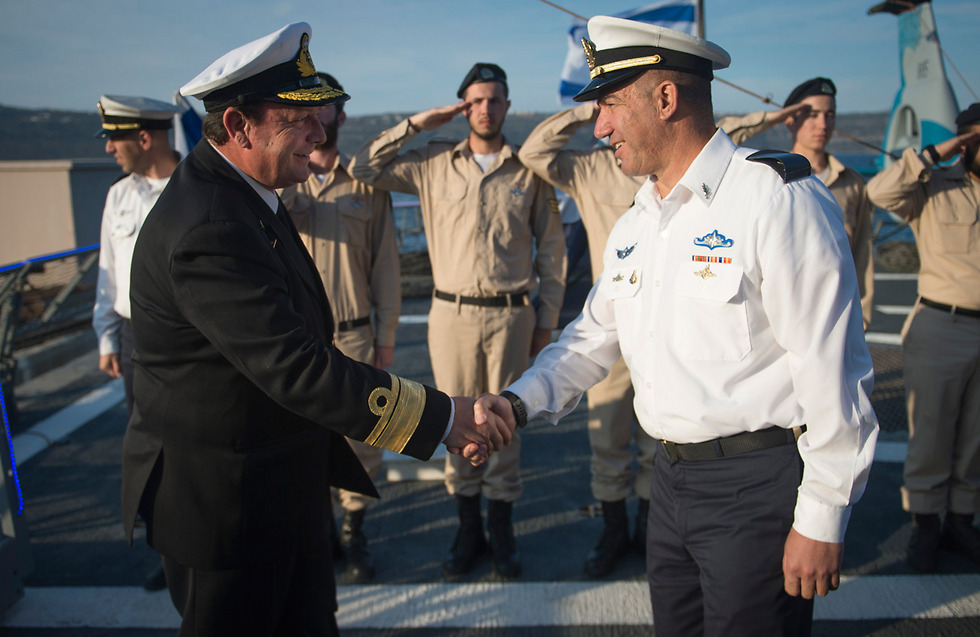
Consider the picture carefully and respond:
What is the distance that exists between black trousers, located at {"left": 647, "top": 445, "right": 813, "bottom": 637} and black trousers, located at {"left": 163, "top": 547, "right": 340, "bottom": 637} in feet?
3.86

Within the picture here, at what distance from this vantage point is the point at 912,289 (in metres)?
9.37

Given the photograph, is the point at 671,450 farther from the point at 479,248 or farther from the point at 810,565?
the point at 479,248

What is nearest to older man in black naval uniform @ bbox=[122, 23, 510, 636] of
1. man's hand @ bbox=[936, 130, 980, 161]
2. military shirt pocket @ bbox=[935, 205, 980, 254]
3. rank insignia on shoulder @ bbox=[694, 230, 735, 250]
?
rank insignia on shoulder @ bbox=[694, 230, 735, 250]

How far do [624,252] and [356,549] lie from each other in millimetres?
2145

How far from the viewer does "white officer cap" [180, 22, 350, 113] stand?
175 cm

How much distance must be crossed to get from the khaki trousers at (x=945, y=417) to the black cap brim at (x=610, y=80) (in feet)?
7.94

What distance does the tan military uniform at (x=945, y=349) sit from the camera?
124 inches

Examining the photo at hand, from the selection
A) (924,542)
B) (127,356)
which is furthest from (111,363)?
(924,542)

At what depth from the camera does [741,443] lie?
1.71 meters

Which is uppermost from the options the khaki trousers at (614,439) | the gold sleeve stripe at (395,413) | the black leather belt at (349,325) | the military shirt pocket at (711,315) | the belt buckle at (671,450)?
the military shirt pocket at (711,315)

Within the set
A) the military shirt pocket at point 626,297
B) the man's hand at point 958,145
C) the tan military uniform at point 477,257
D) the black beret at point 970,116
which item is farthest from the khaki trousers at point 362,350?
the black beret at point 970,116

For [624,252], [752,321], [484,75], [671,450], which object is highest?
[484,75]

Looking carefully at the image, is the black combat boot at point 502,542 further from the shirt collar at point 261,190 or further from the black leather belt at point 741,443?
the shirt collar at point 261,190

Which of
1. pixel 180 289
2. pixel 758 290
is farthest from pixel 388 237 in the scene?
pixel 758 290
